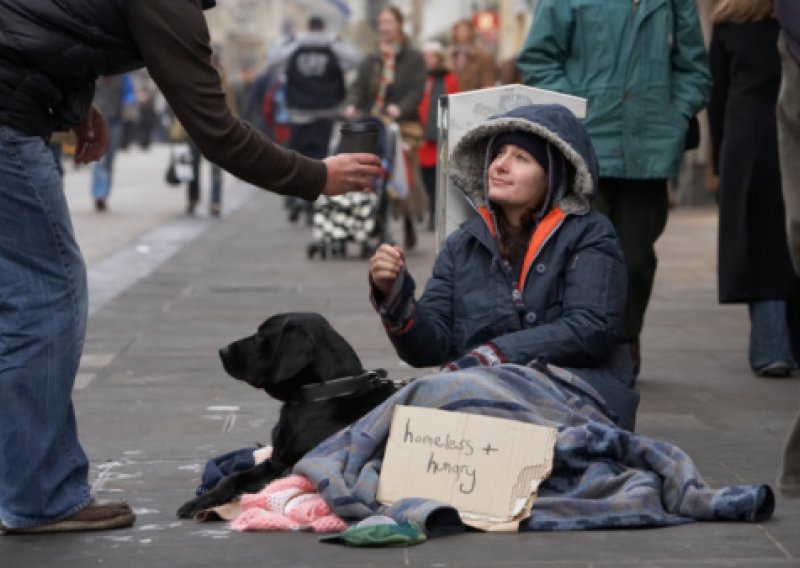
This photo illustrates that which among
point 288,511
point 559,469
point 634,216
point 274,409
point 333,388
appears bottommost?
point 274,409

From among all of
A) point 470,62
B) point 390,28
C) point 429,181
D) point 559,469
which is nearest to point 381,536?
point 559,469

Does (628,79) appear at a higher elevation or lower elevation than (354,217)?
higher

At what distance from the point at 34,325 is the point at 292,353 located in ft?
2.49

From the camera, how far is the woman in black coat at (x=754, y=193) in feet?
27.2

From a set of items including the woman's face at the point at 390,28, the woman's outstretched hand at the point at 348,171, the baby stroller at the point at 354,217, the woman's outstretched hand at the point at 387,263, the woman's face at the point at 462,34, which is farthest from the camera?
the woman's face at the point at 462,34

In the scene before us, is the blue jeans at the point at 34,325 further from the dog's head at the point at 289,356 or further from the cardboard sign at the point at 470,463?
the cardboard sign at the point at 470,463

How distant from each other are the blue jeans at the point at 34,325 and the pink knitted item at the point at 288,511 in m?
0.50

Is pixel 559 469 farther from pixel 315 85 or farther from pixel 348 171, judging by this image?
pixel 315 85

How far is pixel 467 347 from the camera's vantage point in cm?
578

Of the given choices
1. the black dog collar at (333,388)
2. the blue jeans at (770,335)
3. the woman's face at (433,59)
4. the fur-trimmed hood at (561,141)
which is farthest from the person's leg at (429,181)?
the black dog collar at (333,388)

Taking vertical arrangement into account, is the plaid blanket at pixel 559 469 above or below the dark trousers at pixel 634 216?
below

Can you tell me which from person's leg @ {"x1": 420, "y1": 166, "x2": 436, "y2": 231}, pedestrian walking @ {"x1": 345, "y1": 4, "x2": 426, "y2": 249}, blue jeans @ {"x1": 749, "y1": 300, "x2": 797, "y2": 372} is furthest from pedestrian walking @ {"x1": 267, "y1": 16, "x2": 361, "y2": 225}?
blue jeans @ {"x1": 749, "y1": 300, "x2": 797, "y2": 372}

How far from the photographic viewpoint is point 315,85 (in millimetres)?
18703

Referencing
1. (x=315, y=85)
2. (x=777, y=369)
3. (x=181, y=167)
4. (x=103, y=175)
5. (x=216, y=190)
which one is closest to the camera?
(x=777, y=369)
